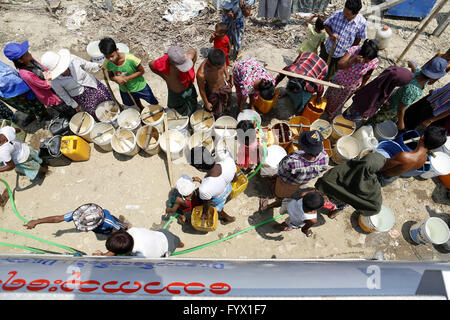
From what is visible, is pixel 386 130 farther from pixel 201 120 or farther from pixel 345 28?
pixel 201 120

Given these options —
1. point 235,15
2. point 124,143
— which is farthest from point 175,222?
point 235,15

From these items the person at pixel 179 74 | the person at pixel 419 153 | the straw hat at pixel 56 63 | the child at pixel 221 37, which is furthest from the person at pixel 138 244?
the child at pixel 221 37

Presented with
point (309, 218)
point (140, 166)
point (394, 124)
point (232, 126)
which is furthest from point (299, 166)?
point (140, 166)

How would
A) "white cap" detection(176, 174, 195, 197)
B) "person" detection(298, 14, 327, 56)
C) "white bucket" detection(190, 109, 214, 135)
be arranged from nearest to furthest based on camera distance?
"white cap" detection(176, 174, 195, 197) < "white bucket" detection(190, 109, 214, 135) < "person" detection(298, 14, 327, 56)

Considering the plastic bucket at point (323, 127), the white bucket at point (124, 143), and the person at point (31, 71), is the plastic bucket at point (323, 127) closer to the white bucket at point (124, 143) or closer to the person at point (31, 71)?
the white bucket at point (124, 143)

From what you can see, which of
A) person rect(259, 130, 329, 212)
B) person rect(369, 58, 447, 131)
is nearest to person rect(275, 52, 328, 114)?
person rect(369, 58, 447, 131)

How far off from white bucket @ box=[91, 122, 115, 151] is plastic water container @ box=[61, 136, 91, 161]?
25cm

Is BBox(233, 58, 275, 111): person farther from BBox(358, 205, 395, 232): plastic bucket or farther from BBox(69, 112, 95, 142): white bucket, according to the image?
→ BBox(69, 112, 95, 142): white bucket

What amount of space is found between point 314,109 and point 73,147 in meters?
4.99

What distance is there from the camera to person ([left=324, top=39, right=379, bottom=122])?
408 cm

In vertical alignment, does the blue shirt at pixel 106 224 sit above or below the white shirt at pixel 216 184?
below

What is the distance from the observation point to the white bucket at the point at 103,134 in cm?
486

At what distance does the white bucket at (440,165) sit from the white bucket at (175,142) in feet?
15.7
